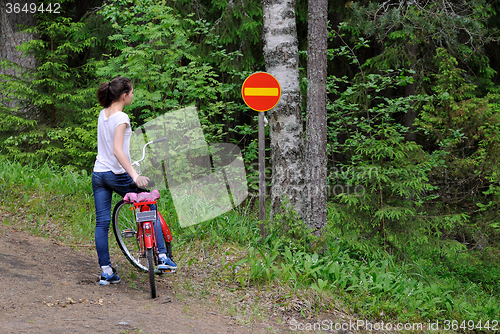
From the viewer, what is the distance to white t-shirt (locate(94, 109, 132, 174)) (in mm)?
4006

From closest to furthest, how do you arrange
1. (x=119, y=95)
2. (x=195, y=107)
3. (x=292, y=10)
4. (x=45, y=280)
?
(x=119, y=95), (x=45, y=280), (x=292, y=10), (x=195, y=107)

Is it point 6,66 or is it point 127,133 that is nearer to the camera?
point 127,133

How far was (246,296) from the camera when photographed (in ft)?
14.9

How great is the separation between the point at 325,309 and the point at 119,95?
3188 millimetres

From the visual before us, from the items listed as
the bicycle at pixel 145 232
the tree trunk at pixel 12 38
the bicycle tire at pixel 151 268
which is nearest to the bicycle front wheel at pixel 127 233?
the bicycle at pixel 145 232

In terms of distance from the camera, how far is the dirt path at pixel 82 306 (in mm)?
3371

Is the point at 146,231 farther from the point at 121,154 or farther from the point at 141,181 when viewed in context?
the point at 121,154

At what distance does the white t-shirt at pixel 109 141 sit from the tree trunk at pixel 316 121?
2.99 m

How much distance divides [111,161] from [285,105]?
2.93 meters

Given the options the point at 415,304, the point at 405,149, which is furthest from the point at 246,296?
the point at 405,149

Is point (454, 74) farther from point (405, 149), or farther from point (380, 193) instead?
point (380, 193)

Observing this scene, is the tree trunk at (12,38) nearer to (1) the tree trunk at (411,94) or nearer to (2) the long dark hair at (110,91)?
(2) the long dark hair at (110,91)

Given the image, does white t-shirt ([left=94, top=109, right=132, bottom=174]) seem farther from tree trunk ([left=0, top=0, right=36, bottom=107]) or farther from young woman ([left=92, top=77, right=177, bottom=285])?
tree trunk ([left=0, top=0, right=36, bottom=107])

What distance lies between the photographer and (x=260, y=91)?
525cm
